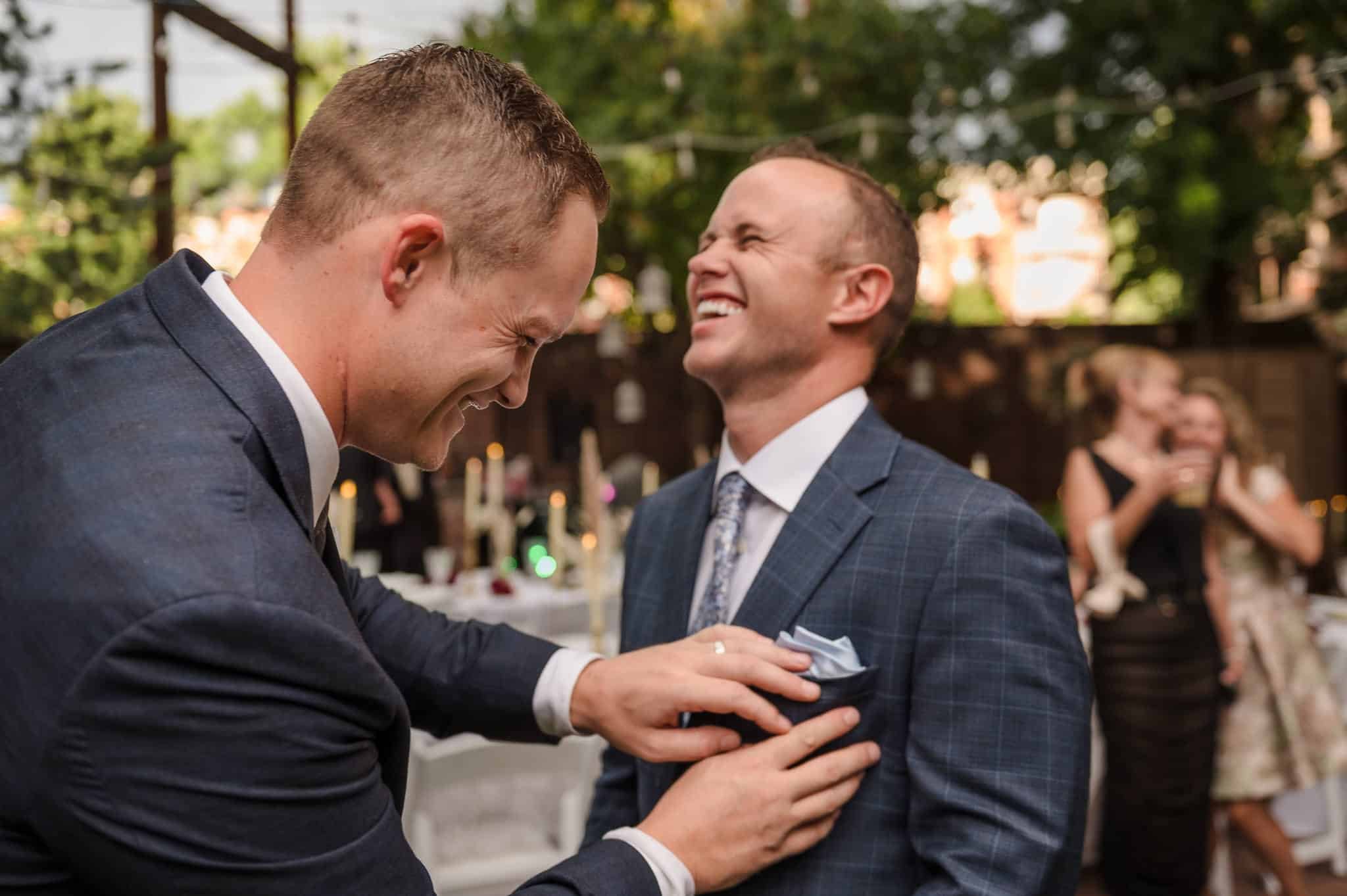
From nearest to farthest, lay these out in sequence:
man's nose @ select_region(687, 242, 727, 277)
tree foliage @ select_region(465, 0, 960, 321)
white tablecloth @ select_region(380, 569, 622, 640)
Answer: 1. man's nose @ select_region(687, 242, 727, 277)
2. white tablecloth @ select_region(380, 569, 622, 640)
3. tree foliage @ select_region(465, 0, 960, 321)

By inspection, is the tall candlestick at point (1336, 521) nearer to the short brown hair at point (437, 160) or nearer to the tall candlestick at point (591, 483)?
the tall candlestick at point (591, 483)

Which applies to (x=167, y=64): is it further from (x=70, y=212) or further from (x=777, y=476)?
(x=777, y=476)

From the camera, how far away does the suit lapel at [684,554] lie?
1660 millimetres

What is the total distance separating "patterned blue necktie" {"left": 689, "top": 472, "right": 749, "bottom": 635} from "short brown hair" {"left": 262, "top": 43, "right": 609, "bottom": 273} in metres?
0.72

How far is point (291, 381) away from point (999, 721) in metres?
0.88

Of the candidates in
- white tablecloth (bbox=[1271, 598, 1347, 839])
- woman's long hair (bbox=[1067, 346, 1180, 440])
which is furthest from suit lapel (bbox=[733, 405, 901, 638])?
white tablecloth (bbox=[1271, 598, 1347, 839])

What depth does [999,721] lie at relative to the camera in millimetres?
1294

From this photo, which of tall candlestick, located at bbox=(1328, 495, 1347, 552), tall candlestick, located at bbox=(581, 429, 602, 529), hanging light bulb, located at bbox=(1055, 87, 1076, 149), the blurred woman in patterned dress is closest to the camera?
the blurred woman in patterned dress

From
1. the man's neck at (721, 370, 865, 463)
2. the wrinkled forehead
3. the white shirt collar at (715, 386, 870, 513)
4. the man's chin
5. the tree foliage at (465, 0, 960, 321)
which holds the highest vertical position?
the tree foliage at (465, 0, 960, 321)

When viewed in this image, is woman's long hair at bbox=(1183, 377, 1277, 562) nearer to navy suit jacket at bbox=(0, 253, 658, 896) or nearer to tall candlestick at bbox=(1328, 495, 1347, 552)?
tall candlestick at bbox=(1328, 495, 1347, 552)

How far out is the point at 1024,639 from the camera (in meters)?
1.32

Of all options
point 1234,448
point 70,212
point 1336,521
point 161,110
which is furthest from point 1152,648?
point 161,110

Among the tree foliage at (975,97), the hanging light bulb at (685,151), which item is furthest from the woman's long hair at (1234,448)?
the tree foliage at (975,97)

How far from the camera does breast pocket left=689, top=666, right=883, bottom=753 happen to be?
4.29 ft
